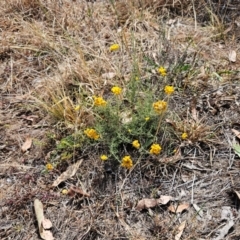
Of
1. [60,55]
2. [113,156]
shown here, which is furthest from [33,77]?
[113,156]

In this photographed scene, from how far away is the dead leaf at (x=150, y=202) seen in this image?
2020mm

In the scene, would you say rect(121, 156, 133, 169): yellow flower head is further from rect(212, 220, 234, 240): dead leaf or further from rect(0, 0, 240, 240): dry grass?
rect(212, 220, 234, 240): dead leaf

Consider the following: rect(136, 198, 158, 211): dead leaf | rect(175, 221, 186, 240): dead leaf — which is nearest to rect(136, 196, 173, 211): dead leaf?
rect(136, 198, 158, 211): dead leaf

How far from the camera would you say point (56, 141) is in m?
2.28

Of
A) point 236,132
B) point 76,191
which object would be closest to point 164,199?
point 76,191

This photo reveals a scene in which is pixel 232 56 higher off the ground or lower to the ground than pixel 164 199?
higher

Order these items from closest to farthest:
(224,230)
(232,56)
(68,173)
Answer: (224,230) → (68,173) → (232,56)

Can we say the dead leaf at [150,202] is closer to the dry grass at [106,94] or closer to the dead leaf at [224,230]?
the dry grass at [106,94]

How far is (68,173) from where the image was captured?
2162 millimetres

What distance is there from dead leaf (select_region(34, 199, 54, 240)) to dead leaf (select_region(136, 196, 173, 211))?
440mm

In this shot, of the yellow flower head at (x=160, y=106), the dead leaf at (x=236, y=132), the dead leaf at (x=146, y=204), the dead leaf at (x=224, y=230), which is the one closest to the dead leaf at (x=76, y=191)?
the dead leaf at (x=146, y=204)

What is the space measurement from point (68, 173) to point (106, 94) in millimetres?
572

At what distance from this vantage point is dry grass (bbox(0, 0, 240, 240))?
202cm

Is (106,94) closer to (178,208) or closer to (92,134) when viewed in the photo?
(92,134)
